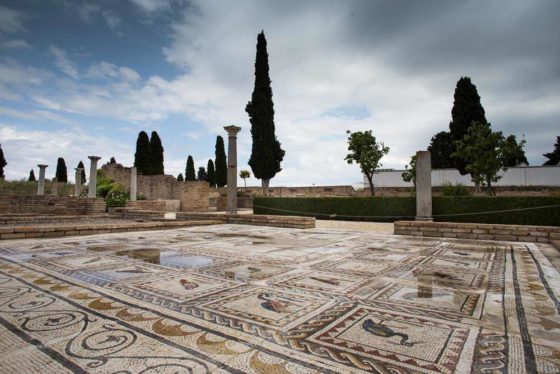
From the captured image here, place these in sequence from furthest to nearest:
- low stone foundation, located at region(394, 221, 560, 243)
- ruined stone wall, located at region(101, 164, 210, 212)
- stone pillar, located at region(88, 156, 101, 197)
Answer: ruined stone wall, located at region(101, 164, 210, 212) → stone pillar, located at region(88, 156, 101, 197) → low stone foundation, located at region(394, 221, 560, 243)

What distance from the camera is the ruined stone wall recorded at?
18625mm

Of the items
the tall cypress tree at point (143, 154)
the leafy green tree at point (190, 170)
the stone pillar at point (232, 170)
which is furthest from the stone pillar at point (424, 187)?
the leafy green tree at point (190, 170)

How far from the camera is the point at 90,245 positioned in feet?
16.4

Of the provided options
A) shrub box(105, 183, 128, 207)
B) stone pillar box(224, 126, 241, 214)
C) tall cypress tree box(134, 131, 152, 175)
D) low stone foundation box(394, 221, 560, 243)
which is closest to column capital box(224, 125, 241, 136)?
stone pillar box(224, 126, 241, 214)

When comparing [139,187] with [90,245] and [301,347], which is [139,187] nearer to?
[90,245]

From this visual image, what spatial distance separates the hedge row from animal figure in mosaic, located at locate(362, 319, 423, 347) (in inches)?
358

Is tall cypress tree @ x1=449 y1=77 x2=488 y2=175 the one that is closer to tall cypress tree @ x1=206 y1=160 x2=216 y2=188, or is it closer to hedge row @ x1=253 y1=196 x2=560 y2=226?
hedge row @ x1=253 y1=196 x2=560 y2=226

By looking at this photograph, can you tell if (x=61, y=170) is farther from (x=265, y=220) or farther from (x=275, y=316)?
(x=275, y=316)

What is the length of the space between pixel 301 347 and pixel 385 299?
107cm

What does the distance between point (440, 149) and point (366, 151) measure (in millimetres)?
19160

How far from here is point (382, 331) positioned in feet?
5.86

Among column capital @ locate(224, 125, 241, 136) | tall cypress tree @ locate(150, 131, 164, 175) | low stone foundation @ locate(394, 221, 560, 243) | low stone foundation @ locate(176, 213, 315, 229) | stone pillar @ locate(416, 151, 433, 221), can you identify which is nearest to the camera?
low stone foundation @ locate(394, 221, 560, 243)

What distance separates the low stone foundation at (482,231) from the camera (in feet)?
19.8

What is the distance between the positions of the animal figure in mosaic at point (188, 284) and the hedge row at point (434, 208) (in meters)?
9.19
